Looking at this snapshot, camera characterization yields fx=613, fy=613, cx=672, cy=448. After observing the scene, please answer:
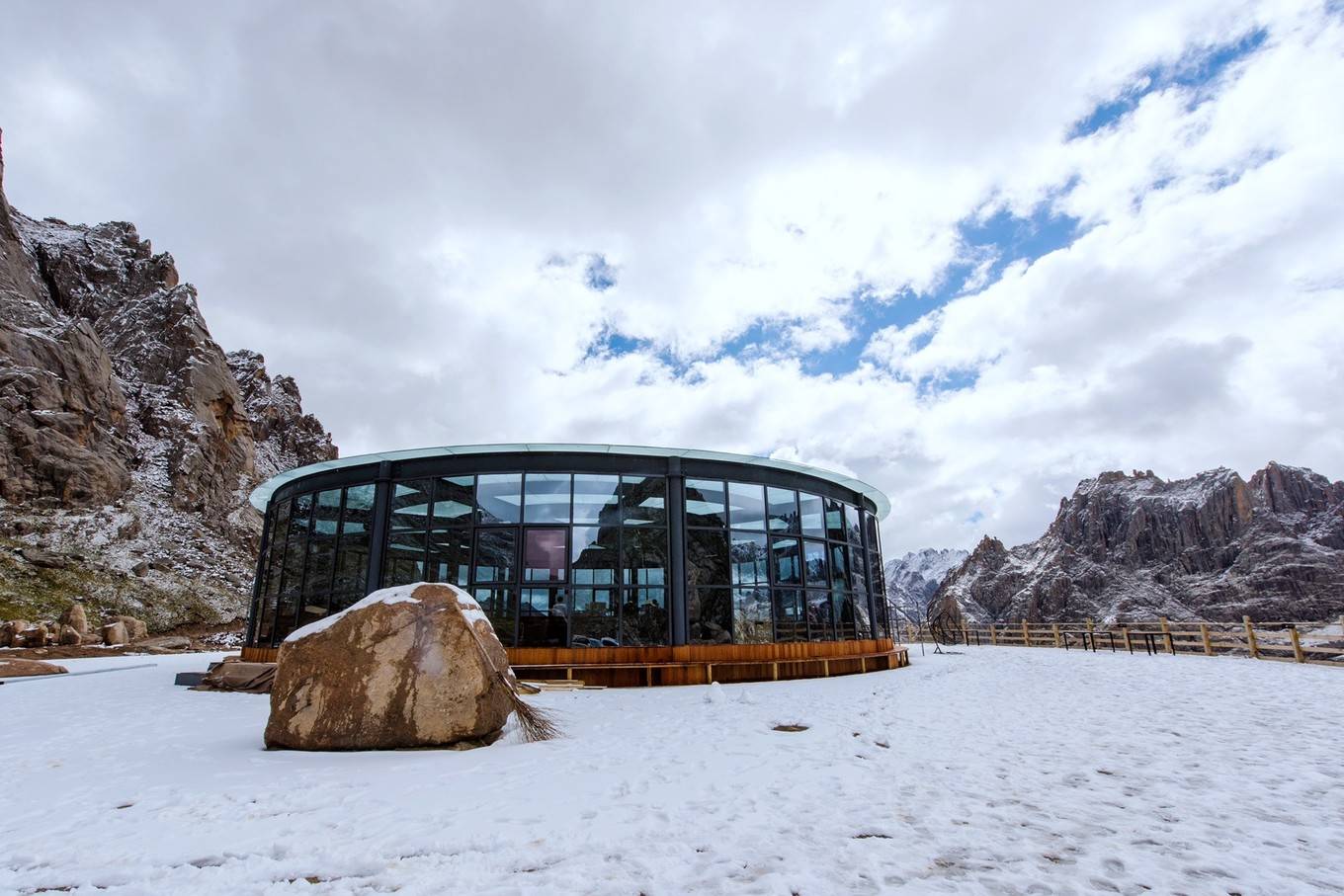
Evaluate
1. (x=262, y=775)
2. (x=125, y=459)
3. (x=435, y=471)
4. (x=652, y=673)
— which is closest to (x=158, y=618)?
(x=125, y=459)

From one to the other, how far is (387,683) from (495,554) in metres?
7.98

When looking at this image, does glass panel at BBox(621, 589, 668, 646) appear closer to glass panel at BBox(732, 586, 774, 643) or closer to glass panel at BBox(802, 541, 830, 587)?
glass panel at BBox(732, 586, 774, 643)

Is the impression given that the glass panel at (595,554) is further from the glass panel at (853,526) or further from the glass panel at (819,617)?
the glass panel at (853,526)

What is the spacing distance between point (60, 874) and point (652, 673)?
10.8 meters

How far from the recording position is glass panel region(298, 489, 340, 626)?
16.1 meters

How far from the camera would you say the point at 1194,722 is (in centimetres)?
755

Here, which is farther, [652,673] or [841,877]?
[652,673]

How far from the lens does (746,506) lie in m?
16.1

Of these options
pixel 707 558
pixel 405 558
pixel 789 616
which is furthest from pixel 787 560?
pixel 405 558

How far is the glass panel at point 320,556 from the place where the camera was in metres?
16.1

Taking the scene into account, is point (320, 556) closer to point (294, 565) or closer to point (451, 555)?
point (294, 565)

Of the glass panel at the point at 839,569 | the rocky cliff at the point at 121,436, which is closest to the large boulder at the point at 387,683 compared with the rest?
the glass panel at the point at 839,569

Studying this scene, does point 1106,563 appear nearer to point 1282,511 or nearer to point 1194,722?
point 1282,511

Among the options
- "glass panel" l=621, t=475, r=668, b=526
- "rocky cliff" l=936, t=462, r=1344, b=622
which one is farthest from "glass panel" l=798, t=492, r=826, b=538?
"rocky cliff" l=936, t=462, r=1344, b=622
